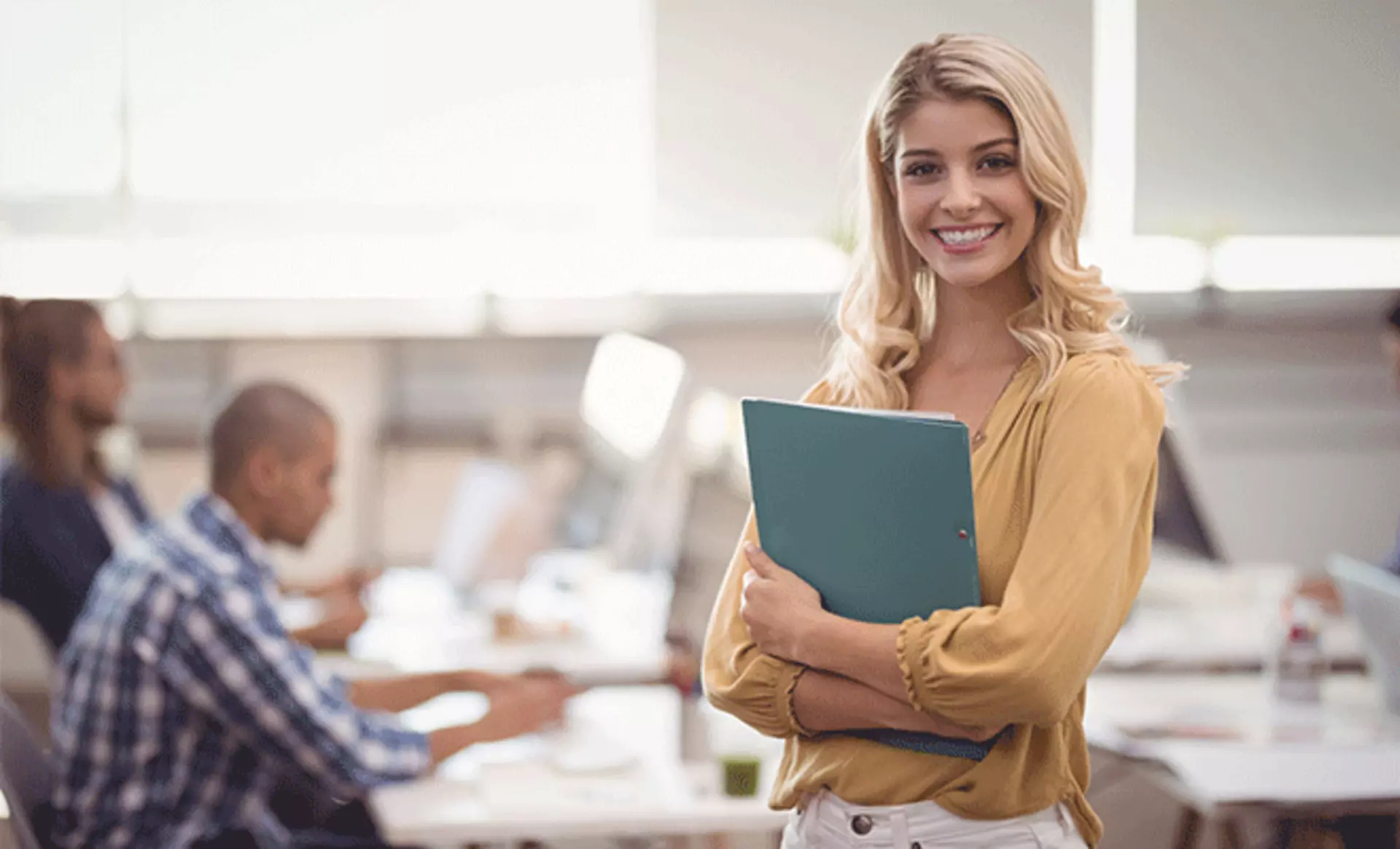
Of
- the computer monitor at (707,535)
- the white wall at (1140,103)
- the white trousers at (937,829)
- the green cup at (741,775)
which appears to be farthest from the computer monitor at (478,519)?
the white trousers at (937,829)

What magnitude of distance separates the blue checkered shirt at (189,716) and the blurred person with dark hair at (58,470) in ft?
3.55

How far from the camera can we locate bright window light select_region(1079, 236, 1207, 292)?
15.9ft

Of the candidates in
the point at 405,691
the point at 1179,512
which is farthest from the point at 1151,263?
the point at 405,691

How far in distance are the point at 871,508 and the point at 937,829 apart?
29cm

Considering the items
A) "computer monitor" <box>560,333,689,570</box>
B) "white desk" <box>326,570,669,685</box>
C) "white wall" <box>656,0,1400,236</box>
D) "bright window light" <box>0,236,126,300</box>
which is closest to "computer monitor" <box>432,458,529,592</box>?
"white desk" <box>326,570,669,685</box>

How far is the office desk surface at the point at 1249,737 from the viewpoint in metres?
2.24

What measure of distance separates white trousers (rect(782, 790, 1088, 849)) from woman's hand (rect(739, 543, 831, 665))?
A: 0.15 m

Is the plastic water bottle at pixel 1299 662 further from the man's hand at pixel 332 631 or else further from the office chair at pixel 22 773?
the office chair at pixel 22 773

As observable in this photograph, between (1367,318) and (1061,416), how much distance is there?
4.00 meters

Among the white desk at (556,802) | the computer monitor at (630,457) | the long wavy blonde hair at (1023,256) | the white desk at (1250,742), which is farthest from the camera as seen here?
the computer monitor at (630,457)

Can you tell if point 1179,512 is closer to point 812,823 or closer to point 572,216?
point 812,823

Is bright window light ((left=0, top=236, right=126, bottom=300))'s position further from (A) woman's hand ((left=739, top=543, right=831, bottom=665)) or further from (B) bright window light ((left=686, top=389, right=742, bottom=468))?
(A) woman's hand ((left=739, top=543, right=831, bottom=665))

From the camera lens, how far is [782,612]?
56.0 inches

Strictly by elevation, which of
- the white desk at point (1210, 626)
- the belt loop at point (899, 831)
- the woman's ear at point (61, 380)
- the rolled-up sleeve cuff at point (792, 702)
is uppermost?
the woman's ear at point (61, 380)
